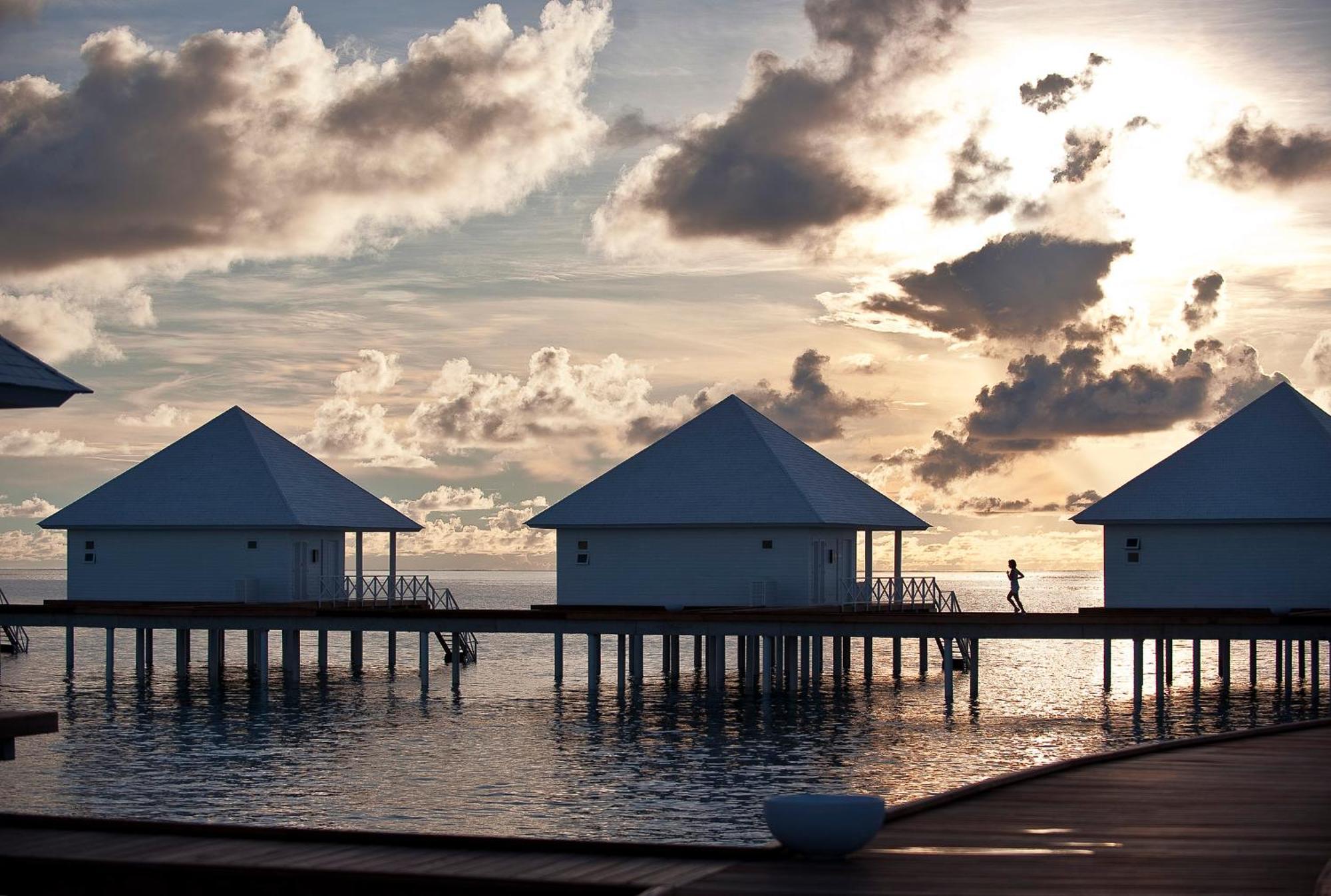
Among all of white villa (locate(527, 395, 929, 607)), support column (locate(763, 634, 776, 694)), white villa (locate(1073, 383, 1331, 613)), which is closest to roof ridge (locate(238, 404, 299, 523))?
white villa (locate(527, 395, 929, 607))

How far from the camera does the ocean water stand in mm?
24750

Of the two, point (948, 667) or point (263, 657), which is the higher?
point (948, 667)

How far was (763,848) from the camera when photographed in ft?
39.2

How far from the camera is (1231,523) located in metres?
40.3

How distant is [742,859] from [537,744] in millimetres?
21530

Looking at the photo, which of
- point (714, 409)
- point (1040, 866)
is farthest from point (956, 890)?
point (714, 409)

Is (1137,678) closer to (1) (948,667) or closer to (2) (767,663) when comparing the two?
(1) (948,667)

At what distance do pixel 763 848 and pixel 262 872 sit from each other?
3.44 m

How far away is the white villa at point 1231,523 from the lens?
3991cm

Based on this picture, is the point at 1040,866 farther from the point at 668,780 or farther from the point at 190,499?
the point at 190,499

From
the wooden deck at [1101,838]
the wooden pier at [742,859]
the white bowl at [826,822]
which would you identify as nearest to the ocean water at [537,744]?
the wooden deck at [1101,838]

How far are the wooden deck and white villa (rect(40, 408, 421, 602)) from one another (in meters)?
32.4

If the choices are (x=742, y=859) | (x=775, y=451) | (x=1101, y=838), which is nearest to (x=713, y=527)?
(x=775, y=451)

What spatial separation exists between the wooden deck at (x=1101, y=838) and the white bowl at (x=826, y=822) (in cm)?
14
